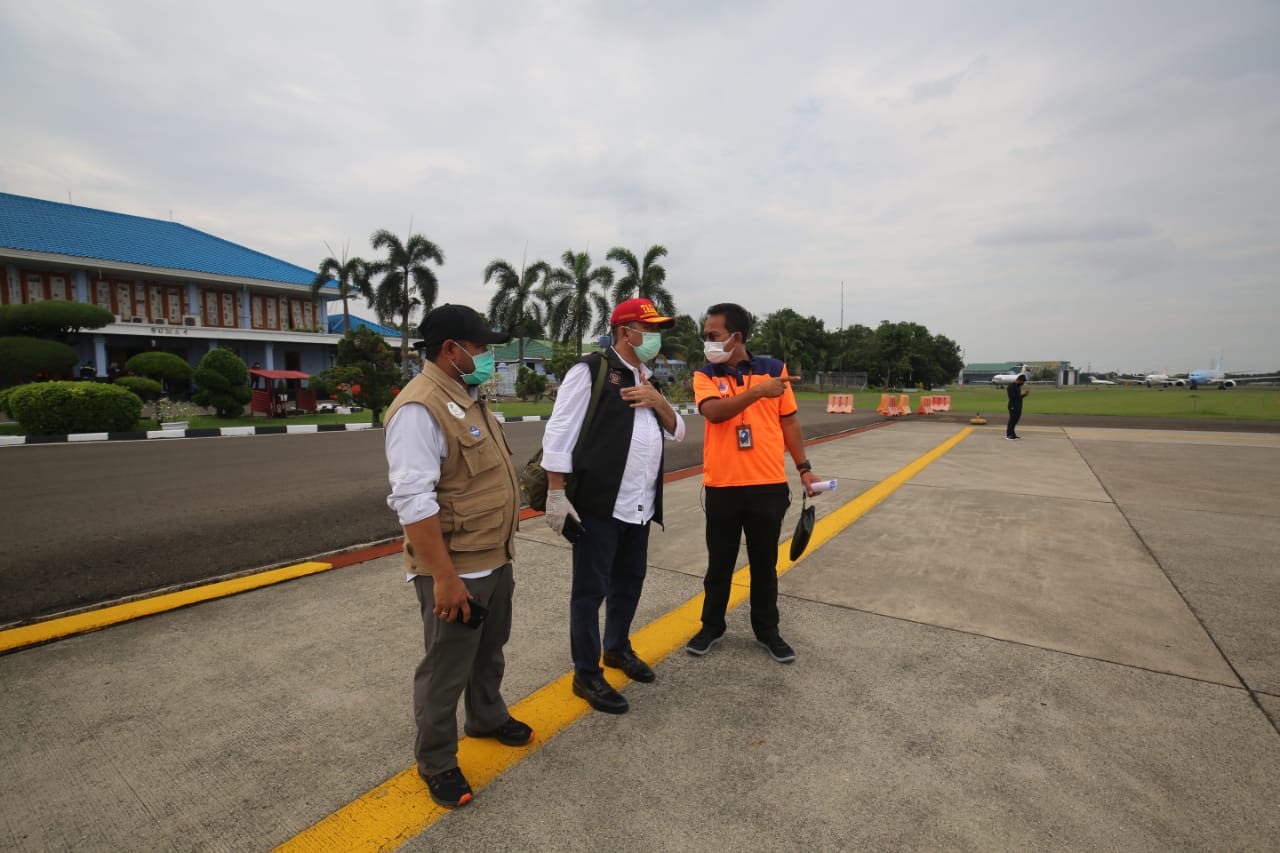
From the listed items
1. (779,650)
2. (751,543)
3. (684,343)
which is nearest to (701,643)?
(779,650)

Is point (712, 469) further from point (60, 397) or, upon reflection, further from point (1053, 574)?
point (60, 397)

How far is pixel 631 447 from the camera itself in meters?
2.63

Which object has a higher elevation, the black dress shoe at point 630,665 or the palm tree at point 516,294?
the palm tree at point 516,294

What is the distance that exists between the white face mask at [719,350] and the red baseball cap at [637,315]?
0.34 m

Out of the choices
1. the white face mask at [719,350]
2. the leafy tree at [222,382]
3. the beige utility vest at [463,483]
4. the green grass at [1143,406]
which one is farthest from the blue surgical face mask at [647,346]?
the green grass at [1143,406]

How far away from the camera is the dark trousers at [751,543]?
3.00m

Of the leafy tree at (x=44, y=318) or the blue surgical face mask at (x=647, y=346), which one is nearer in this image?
the blue surgical face mask at (x=647, y=346)

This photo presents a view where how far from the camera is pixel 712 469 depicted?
3.07 meters

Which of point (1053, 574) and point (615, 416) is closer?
point (615, 416)

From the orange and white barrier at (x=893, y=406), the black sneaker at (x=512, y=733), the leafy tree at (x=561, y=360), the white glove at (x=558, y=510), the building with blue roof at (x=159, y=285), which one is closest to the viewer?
the black sneaker at (x=512, y=733)

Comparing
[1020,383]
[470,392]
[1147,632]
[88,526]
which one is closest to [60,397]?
[88,526]

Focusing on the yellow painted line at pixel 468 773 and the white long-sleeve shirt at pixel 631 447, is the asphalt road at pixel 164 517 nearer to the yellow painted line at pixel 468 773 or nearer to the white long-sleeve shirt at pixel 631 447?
the yellow painted line at pixel 468 773

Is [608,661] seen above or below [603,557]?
below

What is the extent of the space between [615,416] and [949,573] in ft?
9.56
